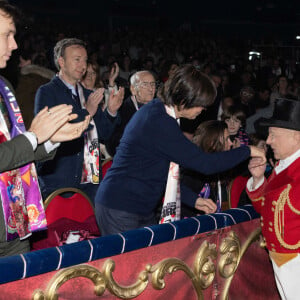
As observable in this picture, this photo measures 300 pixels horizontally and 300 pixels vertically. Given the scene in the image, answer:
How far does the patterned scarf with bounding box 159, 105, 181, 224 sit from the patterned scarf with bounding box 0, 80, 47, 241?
1031mm

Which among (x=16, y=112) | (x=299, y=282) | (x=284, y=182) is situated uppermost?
(x=16, y=112)

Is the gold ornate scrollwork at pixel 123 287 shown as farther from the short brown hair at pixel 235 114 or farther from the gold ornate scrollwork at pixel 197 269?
the short brown hair at pixel 235 114

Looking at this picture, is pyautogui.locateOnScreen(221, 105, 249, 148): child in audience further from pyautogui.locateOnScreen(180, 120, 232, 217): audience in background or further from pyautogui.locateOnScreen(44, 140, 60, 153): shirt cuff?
pyautogui.locateOnScreen(44, 140, 60, 153): shirt cuff

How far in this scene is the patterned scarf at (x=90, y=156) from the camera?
436 cm

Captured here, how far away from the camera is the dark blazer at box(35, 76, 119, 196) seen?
13.8 ft

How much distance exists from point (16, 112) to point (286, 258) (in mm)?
1633

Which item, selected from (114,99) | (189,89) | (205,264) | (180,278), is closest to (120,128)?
(114,99)

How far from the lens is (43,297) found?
92.0 inches

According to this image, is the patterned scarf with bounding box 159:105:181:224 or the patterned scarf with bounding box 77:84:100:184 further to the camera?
the patterned scarf with bounding box 77:84:100:184

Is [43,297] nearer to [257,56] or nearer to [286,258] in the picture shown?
[286,258]

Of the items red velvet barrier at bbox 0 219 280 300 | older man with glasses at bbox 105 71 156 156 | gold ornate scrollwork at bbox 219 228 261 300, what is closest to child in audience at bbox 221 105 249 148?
older man with glasses at bbox 105 71 156 156

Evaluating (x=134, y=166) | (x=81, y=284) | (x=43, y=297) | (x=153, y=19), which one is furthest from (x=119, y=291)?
(x=153, y=19)

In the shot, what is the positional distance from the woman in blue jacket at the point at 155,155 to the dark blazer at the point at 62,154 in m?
0.91

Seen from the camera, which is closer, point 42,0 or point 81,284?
point 81,284
